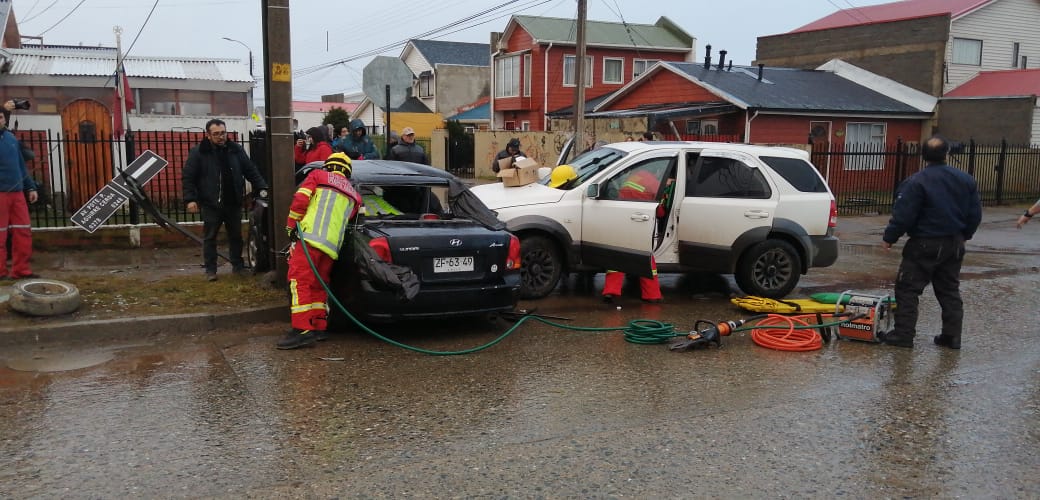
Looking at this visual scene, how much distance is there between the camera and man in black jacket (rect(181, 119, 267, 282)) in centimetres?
874

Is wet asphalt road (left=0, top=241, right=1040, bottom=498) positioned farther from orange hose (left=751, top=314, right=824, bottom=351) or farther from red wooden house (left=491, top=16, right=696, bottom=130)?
red wooden house (left=491, top=16, right=696, bottom=130)

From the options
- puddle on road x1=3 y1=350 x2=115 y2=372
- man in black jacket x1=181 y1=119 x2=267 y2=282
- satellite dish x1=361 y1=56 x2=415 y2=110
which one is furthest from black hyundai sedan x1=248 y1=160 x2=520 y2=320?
satellite dish x1=361 y1=56 x2=415 y2=110

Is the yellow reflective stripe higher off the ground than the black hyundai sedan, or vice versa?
the black hyundai sedan

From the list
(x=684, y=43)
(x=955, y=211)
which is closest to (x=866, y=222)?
(x=955, y=211)

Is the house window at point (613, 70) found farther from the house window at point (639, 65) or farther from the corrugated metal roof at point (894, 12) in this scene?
the corrugated metal roof at point (894, 12)

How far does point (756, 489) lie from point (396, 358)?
3271 millimetres

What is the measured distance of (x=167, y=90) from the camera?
20141 millimetres

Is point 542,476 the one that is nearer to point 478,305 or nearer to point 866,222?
point 478,305

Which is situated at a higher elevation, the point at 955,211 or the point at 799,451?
the point at 955,211

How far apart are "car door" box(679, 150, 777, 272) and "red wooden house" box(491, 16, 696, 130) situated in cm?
2812

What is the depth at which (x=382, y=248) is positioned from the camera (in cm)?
673

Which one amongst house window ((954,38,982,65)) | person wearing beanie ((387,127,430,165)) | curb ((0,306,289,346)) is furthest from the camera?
house window ((954,38,982,65))

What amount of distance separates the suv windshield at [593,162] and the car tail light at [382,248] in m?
2.89

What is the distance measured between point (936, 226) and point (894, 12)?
103 ft
